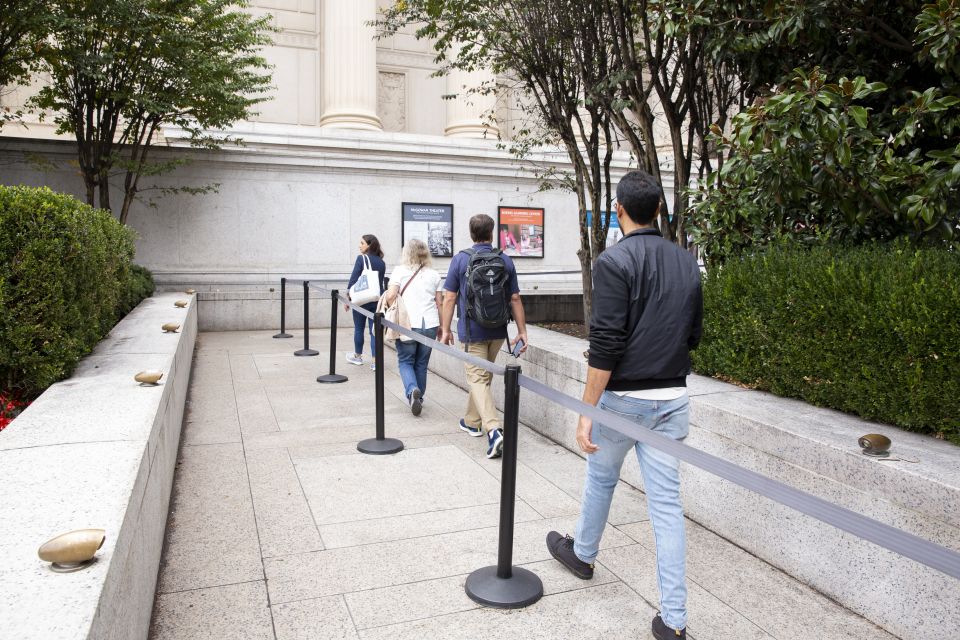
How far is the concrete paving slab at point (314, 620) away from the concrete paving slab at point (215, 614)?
0.06 metres

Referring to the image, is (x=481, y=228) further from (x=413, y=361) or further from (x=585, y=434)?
(x=585, y=434)

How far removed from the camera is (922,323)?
3.68 m

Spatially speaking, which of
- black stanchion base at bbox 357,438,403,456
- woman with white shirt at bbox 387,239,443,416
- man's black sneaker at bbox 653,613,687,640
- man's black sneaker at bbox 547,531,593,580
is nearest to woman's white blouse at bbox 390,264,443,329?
woman with white shirt at bbox 387,239,443,416

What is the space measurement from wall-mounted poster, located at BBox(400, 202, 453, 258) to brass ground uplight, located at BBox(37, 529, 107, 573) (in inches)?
535

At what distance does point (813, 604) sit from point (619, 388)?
155 centimetres

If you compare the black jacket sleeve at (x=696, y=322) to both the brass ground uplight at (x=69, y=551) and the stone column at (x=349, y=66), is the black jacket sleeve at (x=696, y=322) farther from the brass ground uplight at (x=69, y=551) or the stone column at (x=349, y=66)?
the stone column at (x=349, y=66)

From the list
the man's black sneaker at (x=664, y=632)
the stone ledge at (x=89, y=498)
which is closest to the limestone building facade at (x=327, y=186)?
the stone ledge at (x=89, y=498)

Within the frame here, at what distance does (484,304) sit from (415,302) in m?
1.49

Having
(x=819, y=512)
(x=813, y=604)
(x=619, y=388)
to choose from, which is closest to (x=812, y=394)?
(x=813, y=604)

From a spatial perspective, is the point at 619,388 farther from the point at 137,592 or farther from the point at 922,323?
the point at 137,592

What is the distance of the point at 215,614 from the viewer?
3316 millimetres

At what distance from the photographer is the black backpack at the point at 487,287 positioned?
18.7 feet

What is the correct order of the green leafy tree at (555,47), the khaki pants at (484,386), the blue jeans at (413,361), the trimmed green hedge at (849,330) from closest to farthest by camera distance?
the trimmed green hedge at (849,330) → the khaki pants at (484,386) → the blue jeans at (413,361) → the green leafy tree at (555,47)

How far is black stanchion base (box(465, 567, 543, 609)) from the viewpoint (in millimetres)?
3424
